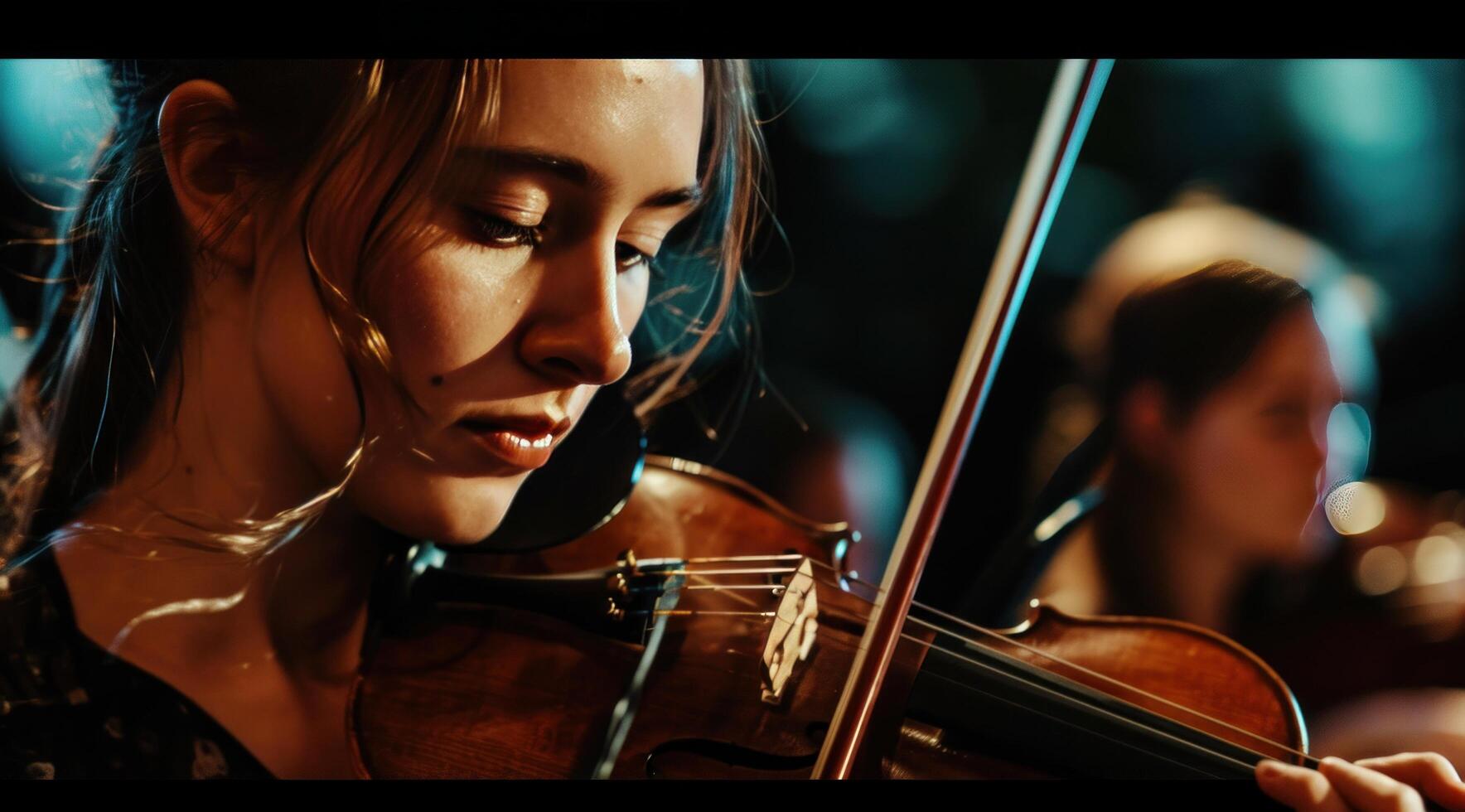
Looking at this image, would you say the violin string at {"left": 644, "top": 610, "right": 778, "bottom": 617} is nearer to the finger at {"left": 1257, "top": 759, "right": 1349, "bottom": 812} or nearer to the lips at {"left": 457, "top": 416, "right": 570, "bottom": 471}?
the lips at {"left": 457, "top": 416, "right": 570, "bottom": 471}

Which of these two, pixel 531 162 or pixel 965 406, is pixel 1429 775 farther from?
pixel 531 162

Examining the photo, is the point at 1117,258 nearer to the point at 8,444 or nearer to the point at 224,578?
the point at 224,578

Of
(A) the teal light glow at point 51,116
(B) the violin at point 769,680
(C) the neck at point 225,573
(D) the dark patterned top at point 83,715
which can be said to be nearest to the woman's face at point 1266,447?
(B) the violin at point 769,680

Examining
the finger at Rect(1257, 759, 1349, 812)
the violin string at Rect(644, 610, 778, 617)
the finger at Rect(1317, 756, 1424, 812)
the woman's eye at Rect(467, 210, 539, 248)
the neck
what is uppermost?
the woman's eye at Rect(467, 210, 539, 248)

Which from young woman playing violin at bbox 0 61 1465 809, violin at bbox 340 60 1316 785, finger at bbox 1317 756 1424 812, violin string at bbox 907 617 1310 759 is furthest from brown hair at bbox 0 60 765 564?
finger at bbox 1317 756 1424 812

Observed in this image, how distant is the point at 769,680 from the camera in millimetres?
771

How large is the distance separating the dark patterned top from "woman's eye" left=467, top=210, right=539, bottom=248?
45 centimetres

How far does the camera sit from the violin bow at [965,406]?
72 cm

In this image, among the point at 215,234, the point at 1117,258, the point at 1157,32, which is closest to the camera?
the point at 215,234

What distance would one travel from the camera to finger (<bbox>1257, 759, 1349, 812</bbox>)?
28.3 inches

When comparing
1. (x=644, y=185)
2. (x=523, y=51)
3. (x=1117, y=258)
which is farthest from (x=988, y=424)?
(x=523, y=51)

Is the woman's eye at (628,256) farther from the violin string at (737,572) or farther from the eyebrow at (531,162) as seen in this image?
the violin string at (737,572)

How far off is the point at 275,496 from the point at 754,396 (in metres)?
0.44

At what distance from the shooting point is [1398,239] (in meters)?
1.02
